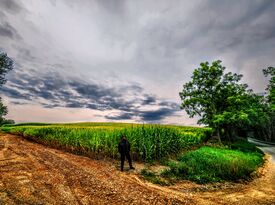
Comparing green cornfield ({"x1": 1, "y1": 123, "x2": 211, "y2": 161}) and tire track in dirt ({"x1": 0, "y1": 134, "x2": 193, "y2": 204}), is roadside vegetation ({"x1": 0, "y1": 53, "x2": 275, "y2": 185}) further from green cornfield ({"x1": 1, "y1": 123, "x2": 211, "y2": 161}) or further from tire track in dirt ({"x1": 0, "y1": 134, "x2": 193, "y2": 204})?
tire track in dirt ({"x1": 0, "y1": 134, "x2": 193, "y2": 204})

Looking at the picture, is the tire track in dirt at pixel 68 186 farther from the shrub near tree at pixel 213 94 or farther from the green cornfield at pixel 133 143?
the shrub near tree at pixel 213 94

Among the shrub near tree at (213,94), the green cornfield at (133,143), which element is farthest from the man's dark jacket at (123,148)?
the shrub near tree at (213,94)

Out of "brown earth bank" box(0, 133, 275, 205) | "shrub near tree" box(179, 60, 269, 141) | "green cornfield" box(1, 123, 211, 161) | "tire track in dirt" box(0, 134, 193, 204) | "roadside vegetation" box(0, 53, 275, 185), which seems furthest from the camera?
"shrub near tree" box(179, 60, 269, 141)

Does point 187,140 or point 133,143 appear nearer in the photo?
point 133,143

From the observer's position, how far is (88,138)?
57.9ft

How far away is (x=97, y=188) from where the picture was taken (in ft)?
28.3

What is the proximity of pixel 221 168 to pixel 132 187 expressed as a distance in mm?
6786

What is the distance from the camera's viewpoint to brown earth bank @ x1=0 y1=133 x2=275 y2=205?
7555mm

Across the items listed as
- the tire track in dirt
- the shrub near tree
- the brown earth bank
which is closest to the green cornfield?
the brown earth bank

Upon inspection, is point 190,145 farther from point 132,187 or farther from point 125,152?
point 132,187

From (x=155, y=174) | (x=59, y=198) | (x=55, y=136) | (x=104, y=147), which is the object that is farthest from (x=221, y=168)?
(x=55, y=136)

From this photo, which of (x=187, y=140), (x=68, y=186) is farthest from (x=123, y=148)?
(x=187, y=140)

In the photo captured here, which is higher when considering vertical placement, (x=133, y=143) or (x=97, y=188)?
(x=133, y=143)

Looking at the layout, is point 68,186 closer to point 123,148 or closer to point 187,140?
point 123,148
